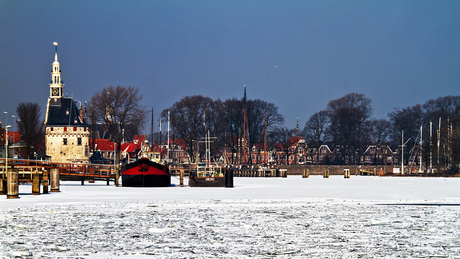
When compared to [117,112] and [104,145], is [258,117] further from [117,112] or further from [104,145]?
[104,145]

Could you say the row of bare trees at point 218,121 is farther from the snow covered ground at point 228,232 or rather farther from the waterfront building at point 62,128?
the snow covered ground at point 228,232

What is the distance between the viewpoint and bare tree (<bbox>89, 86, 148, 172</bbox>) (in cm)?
8456

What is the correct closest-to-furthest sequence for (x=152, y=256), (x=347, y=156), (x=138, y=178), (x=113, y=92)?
(x=152, y=256)
(x=138, y=178)
(x=113, y=92)
(x=347, y=156)

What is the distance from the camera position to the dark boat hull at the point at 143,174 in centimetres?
4572

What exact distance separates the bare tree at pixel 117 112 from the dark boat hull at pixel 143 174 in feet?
126

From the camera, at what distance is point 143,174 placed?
45656mm

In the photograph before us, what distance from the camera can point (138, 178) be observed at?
45.7m

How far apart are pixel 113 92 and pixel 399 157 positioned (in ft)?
181

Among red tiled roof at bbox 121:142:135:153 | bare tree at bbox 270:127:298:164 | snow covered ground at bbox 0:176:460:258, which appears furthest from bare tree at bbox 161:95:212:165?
snow covered ground at bbox 0:176:460:258

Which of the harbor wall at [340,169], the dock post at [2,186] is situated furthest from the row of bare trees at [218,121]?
the dock post at [2,186]

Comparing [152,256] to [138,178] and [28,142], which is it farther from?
[28,142]

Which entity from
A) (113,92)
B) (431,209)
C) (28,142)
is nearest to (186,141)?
(113,92)

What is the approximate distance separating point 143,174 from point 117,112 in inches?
1658

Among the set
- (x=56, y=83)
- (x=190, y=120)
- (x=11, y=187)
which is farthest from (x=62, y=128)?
(x=11, y=187)
